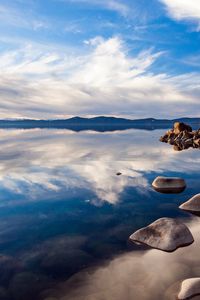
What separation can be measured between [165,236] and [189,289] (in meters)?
3.55

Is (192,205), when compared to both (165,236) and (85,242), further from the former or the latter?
(85,242)

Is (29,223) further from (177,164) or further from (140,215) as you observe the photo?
(177,164)

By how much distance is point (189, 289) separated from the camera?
836 cm

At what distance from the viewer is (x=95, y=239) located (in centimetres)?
1257

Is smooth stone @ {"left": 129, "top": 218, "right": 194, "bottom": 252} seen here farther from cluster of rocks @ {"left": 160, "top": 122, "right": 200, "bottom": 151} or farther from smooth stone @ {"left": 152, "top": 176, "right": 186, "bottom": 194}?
cluster of rocks @ {"left": 160, "top": 122, "right": 200, "bottom": 151}

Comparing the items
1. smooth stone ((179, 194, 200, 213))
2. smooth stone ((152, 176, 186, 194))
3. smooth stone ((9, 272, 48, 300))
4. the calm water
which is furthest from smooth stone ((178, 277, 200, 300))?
smooth stone ((152, 176, 186, 194))

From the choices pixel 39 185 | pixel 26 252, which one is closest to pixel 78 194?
pixel 39 185

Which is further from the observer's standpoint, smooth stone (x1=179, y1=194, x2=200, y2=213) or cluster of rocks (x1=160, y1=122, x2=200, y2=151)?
cluster of rocks (x1=160, y1=122, x2=200, y2=151)

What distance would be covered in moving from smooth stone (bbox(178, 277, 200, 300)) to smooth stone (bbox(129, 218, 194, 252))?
2650mm

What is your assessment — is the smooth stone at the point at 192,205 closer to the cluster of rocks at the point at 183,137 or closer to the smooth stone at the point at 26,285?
the smooth stone at the point at 26,285

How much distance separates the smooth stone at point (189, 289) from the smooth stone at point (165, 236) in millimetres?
2650

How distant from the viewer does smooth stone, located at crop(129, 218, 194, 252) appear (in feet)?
37.8

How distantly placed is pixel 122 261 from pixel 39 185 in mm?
12236

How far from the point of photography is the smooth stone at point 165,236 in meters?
11.5
